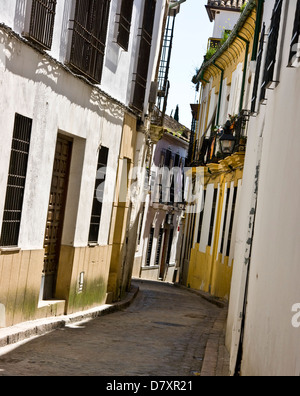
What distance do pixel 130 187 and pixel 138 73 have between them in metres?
2.41

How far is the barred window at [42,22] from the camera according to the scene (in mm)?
11055

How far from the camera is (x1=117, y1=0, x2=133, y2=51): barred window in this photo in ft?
51.4

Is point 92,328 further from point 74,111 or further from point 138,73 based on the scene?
point 138,73

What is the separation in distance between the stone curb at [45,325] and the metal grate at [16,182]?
1.11 metres

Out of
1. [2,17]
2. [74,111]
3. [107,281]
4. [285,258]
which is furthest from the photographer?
[107,281]

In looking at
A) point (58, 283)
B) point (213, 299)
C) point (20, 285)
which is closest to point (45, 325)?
point (20, 285)

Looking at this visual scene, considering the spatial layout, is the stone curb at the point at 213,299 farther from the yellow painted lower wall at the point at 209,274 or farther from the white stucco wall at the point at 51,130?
the white stucco wall at the point at 51,130

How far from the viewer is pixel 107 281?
56.4ft

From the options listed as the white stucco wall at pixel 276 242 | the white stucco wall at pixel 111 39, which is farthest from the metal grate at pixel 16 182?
the white stucco wall at pixel 276 242

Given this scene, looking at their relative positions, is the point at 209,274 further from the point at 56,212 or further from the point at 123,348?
the point at 123,348

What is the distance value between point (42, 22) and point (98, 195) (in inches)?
192

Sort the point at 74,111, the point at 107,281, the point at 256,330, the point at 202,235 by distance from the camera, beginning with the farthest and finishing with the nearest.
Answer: the point at 202,235, the point at 107,281, the point at 74,111, the point at 256,330
